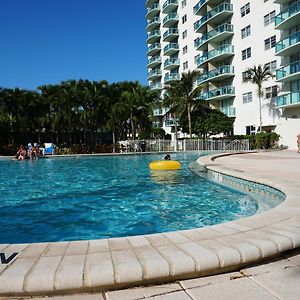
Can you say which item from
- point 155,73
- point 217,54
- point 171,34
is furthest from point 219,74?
point 155,73

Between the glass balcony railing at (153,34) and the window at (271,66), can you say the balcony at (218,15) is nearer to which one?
the window at (271,66)

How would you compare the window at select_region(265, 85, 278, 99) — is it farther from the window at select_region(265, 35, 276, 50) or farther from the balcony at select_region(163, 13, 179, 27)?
the balcony at select_region(163, 13, 179, 27)

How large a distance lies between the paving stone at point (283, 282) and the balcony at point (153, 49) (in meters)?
67.8

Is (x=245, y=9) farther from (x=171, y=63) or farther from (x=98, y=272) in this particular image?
(x=98, y=272)

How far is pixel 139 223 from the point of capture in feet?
24.2

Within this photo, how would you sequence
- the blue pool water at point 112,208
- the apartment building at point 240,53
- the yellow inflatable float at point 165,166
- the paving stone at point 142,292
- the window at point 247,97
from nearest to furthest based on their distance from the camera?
the paving stone at point 142,292 < the blue pool water at point 112,208 < the yellow inflatable float at point 165,166 < the apartment building at point 240,53 < the window at point 247,97

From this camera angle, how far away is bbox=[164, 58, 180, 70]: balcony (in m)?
59.9

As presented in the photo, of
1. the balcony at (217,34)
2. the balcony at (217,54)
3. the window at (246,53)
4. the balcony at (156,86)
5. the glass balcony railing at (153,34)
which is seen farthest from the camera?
the glass balcony railing at (153,34)

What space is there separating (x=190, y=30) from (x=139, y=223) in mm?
53152

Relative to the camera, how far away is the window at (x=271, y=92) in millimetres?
37531

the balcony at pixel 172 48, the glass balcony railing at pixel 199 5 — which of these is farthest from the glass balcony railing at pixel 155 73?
the glass balcony railing at pixel 199 5

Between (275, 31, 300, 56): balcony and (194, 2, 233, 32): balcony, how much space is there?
12.0 meters

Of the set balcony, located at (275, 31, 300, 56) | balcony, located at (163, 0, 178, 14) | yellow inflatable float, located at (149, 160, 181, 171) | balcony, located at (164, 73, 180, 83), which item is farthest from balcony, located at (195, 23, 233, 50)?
yellow inflatable float, located at (149, 160, 181, 171)

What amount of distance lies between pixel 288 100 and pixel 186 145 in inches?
461
